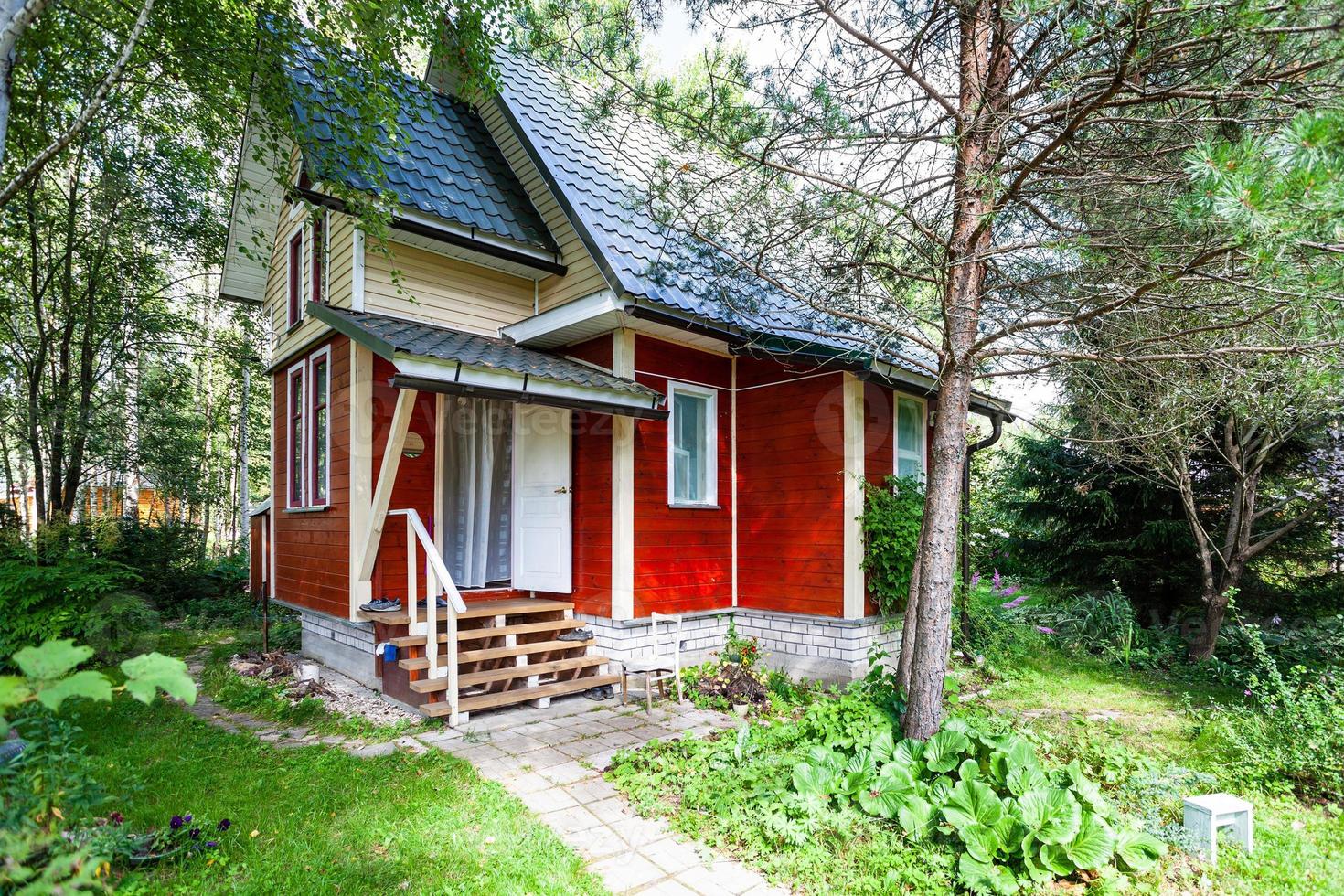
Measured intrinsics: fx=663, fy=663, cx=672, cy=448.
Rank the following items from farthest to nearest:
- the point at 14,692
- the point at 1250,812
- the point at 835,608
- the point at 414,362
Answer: the point at 835,608 < the point at 414,362 < the point at 1250,812 < the point at 14,692

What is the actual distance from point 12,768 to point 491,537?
4.61m

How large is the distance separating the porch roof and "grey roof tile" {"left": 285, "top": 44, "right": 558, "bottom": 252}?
1076mm

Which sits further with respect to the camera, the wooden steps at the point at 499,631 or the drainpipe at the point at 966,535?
the drainpipe at the point at 966,535

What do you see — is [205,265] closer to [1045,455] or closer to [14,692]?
[14,692]

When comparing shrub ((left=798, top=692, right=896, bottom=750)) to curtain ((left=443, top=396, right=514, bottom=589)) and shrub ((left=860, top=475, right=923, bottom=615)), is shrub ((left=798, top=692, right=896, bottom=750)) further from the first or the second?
curtain ((left=443, top=396, right=514, bottom=589))

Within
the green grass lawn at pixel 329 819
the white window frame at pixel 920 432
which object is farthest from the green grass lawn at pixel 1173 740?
the green grass lawn at pixel 329 819

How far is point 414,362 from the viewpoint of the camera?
4.38m

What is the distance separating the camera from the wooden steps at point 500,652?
193 inches

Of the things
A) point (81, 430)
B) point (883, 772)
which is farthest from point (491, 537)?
point (81, 430)

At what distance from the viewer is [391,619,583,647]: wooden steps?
5148mm

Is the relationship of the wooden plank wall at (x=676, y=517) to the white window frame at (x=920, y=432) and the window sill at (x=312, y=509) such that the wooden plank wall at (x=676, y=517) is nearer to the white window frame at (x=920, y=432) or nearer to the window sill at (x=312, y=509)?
the white window frame at (x=920, y=432)

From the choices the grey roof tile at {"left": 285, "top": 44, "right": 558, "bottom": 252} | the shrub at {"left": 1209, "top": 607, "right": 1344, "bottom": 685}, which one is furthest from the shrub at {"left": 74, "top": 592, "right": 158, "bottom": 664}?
the shrub at {"left": 1209, "top": 607, "right": 1344, "bottom": 685}

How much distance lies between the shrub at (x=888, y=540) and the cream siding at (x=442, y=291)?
3.94 metres

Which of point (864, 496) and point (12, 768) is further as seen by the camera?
point (864, 496)
